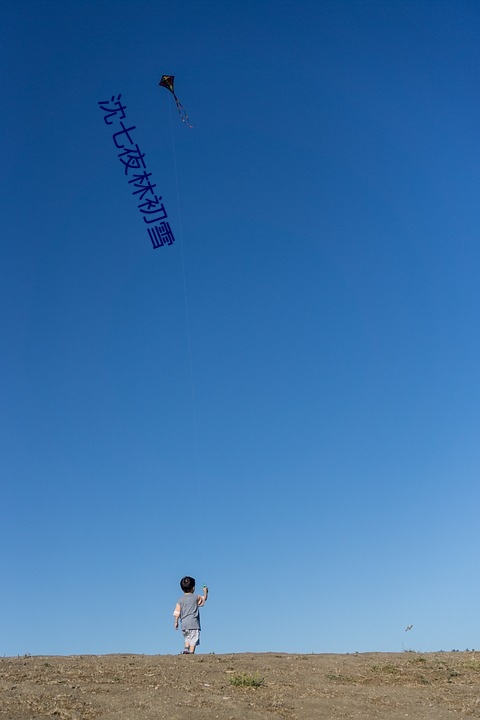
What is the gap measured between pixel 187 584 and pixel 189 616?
87 cm

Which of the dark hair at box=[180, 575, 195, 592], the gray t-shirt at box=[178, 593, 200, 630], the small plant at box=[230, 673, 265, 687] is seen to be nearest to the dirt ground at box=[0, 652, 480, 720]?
the small plant at box=[230, 673, 265, 687]

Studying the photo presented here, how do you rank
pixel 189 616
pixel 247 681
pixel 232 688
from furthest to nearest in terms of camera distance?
pixel 189 616 → pixel 247 681 → pixel 232 688

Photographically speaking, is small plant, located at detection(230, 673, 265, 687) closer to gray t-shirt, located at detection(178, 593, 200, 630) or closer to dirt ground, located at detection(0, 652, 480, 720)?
dirt ground, located at detection(0, 652, 480, 720)

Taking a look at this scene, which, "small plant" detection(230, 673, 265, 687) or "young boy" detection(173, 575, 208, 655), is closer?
"small plant" detection(230, 673, 265, 687)

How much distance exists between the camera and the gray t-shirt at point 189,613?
1741 centimetres

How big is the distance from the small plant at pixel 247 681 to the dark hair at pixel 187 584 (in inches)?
200

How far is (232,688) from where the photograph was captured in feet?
40.6

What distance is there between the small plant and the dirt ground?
0.12 feet

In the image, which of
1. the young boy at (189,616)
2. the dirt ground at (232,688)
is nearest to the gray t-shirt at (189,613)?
the young boy at (189,616)

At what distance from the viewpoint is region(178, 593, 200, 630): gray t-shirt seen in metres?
17.4

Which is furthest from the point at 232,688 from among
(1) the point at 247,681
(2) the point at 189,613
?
(2) the point at 189,613

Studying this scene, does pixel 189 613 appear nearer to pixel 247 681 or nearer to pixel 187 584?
pixel 187 584

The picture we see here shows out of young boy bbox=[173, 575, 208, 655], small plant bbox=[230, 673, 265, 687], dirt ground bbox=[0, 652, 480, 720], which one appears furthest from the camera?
young boy bbox=[173, 575, 208, 655]

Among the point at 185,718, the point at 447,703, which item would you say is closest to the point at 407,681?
the point at 447,703
